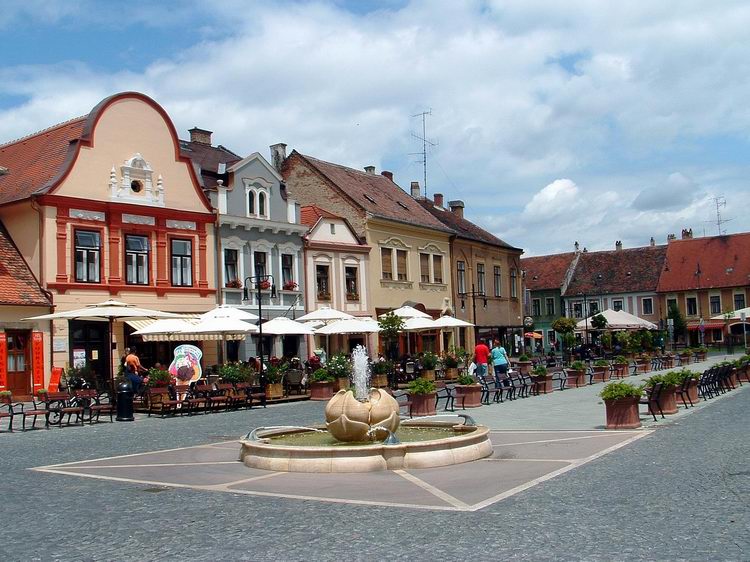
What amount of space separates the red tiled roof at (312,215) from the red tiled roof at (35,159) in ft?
35.8

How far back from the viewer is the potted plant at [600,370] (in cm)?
3069

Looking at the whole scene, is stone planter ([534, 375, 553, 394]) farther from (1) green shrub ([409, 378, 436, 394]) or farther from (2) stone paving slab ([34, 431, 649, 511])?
(2) stone paving slab ([34, 431, 649, 511])

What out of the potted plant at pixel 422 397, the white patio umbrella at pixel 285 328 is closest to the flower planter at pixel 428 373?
the white patio umbrella at pixel 285 328

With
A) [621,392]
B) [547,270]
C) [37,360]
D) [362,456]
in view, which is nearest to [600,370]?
[621,392]

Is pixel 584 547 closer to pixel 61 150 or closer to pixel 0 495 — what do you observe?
pixel 0 495

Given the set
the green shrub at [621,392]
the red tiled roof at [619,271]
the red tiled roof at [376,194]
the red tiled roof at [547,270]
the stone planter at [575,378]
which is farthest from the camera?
the red tiled roof at [547,270]

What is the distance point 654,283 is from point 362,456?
6743 centimetres

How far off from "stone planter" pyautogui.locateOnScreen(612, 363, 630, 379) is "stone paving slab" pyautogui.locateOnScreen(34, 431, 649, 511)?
59.2ft

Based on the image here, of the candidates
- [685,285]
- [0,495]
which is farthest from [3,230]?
[685,285]

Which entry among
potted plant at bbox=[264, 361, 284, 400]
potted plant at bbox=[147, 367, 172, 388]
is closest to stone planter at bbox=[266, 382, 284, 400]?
potted plant at bbox=[264, 361, 284, 400]

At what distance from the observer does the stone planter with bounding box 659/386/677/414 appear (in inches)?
722

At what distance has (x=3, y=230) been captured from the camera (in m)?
29.3

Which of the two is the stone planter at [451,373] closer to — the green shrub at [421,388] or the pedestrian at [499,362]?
the pedestrian at [499,362]

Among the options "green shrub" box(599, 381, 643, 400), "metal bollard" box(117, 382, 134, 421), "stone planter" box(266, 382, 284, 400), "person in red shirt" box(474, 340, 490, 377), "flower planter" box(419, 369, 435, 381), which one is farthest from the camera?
"flower planter" box(419, 369, 435, 381)
